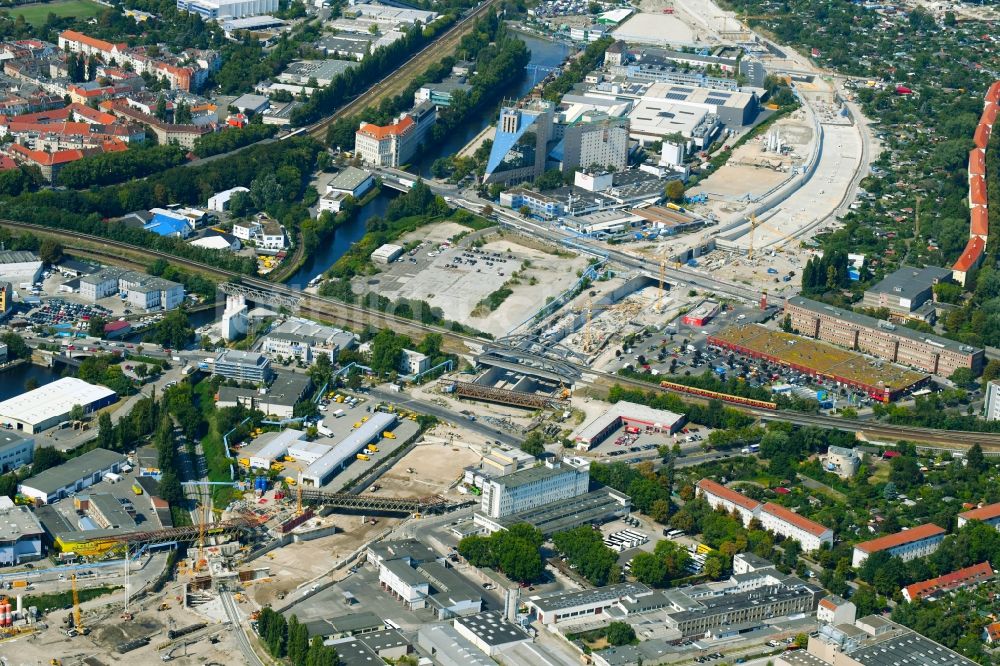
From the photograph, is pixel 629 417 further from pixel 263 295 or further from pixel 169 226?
pixel 169 226

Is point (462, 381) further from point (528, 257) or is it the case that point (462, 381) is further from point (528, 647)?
point (528, 647)

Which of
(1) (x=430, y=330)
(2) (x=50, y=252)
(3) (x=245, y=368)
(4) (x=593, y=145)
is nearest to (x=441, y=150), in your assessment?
(4) (x=593, y=145)

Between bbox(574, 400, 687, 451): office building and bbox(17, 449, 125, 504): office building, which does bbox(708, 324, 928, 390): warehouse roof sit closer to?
bbox(574, 400, 687, 451): office building

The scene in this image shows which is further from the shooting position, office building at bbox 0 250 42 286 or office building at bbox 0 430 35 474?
office building at bbox 0 250 42 286

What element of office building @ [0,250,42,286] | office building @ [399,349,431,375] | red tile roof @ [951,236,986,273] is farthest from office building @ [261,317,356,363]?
red tile roof @ [951,236,986,273]

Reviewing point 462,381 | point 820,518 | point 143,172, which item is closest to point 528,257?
point 462,381

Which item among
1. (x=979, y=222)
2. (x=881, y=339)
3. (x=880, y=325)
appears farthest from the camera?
(x=979, y=222)

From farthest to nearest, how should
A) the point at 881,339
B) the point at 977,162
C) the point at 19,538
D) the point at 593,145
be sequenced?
1. the point at 977,162
2. the point at 593,145
3. the point at 881,339
4. the point at 19,538
